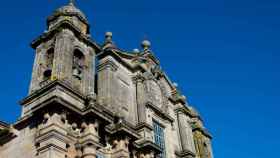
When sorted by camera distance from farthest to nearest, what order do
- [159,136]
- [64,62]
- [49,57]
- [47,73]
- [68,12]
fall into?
[159,136] → [68,12] → [49,57] → [47,73] → [64,62]

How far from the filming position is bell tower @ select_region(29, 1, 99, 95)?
1991 centimetres

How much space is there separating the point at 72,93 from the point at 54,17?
6.47 meters

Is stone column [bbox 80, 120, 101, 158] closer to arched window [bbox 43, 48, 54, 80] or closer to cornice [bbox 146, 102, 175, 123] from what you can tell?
arched window [bbox 43, 48, 54, 80]

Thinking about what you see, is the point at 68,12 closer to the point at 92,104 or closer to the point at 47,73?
the point at 47,73

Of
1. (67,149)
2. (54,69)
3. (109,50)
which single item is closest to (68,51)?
(54,69)

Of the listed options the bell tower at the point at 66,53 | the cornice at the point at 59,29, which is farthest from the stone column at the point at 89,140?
the cornice at the point at 59,29

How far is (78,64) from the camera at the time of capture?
2158cm

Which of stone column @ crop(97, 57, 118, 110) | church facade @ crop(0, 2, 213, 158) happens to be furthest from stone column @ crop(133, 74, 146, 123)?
stone column @ crop(97, 57, 118, 110)

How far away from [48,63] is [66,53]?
162cm

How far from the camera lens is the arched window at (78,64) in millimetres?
20881

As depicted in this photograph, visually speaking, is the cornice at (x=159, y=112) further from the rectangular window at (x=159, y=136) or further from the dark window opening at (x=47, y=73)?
the dark window opening at (x=47, y=73)

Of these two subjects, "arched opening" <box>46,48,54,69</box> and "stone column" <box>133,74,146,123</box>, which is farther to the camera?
"stone column" <box>133,74,146,123</box>

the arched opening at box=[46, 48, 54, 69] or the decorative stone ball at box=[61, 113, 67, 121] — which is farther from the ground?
the arched opening at box=[46, 48, 54, 69]

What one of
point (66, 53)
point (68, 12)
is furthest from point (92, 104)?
point (68, 12)
